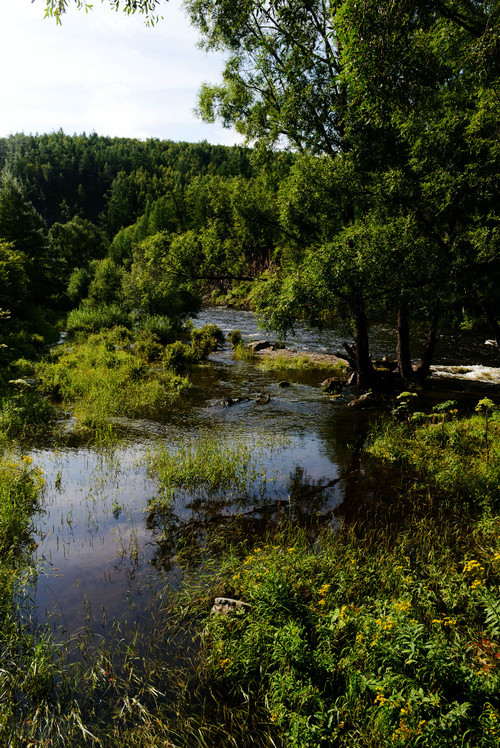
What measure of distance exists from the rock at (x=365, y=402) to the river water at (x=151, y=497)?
473 mm

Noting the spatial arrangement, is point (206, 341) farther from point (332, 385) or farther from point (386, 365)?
point (386, 365)

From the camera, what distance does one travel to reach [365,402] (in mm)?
15570

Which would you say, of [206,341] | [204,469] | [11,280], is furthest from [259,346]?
[204,469]

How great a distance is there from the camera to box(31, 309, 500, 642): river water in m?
5.81

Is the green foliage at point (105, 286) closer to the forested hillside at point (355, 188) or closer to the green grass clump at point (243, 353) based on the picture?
the green grass clump at point (243, 353)

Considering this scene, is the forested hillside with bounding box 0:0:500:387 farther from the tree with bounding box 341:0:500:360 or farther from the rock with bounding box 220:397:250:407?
the rock with bounding box 220:397:250:407

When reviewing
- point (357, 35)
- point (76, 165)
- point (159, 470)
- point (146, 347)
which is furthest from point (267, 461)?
point (76, 165)

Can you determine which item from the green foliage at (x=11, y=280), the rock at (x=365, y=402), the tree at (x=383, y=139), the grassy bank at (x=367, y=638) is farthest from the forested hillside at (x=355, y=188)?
the green foliage at (x=11, y=280)

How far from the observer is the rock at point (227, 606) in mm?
5015

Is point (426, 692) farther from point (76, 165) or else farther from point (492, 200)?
point (76, 165)

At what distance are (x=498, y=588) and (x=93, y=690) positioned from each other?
509 centimetres

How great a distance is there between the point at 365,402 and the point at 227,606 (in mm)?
11704

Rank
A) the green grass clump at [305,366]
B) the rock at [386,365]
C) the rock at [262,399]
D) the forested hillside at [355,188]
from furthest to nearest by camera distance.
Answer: the green grass clump at [305,366]
the rock at [386,365]
the rock at [262,399]
the forested hillside at [355,188]

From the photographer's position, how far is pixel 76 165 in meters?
174
